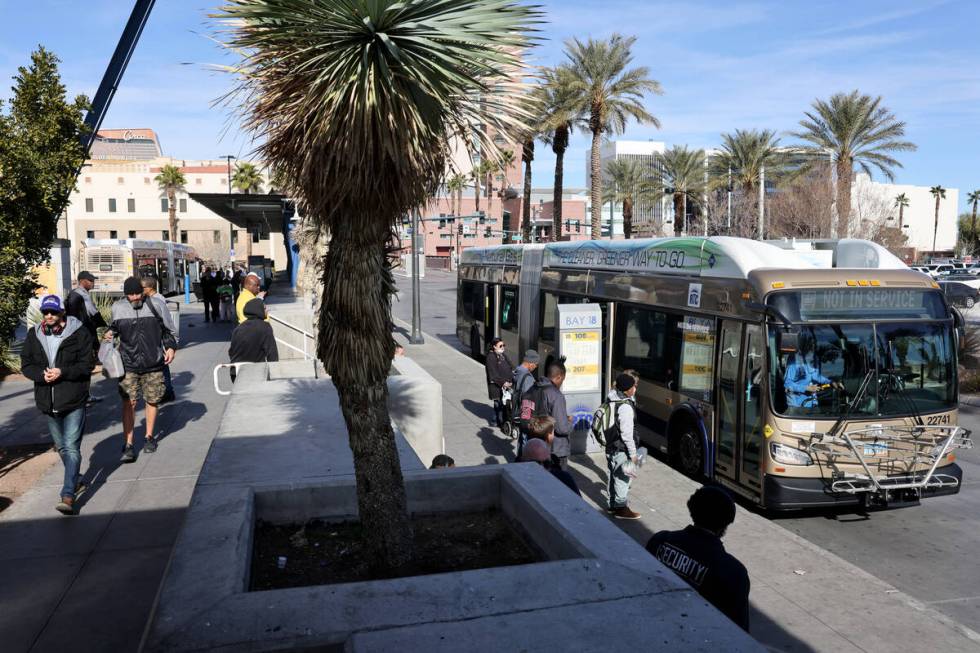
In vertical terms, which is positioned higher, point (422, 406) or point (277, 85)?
point (277, 85)

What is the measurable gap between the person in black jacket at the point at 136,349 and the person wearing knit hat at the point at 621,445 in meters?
5.22

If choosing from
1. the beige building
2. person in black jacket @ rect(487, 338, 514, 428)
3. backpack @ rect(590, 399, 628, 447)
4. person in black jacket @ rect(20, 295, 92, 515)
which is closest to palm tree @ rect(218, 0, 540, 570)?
person in black jacket @ rect(20, 295, 92, 515)

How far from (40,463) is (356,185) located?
7326 millimetres

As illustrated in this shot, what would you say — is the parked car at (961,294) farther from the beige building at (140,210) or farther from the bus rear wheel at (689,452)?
the beige building at (140,210)

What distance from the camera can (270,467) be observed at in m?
6.22

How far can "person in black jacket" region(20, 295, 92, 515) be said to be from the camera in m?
7.30

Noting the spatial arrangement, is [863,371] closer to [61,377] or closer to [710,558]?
[710,558]

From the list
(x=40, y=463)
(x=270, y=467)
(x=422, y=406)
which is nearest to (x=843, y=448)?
(x=422, y=406)

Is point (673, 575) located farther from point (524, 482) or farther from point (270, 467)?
point (270, 467)

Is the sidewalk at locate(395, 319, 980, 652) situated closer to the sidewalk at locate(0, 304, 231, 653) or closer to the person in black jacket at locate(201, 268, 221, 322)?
the sidewalk at locate(0, 304, 231, 653)

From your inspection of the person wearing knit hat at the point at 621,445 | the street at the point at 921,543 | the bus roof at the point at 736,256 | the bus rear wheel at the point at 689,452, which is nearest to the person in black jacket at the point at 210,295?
the bus roof at the point at 736,256

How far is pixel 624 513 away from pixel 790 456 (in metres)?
1.88

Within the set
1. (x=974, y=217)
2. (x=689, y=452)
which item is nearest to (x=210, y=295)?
(x=689, y=452)

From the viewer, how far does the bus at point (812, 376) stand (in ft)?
27.9
